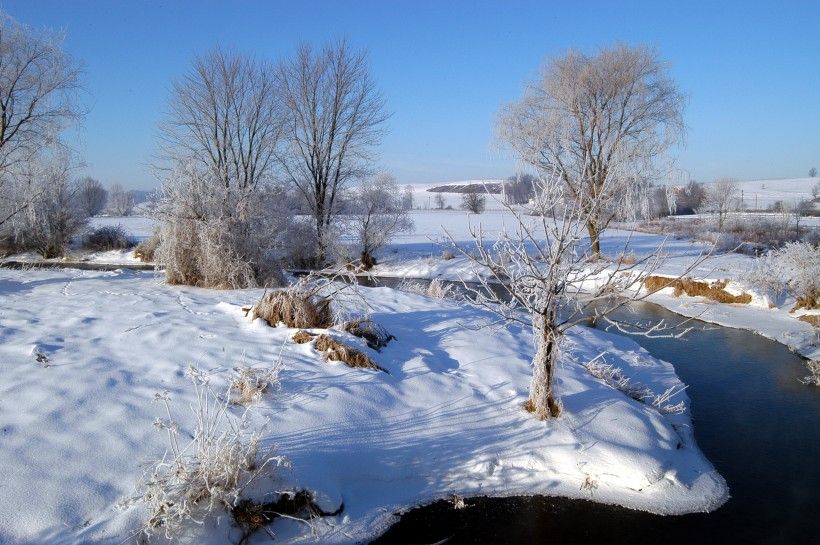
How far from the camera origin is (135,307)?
8.66 meters

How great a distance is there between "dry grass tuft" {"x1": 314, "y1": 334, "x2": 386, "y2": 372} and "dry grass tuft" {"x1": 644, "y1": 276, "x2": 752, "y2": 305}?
1112cm

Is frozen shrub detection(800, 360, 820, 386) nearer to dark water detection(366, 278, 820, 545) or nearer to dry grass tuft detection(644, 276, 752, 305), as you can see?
dark water detection(366, 278, 820, 545)

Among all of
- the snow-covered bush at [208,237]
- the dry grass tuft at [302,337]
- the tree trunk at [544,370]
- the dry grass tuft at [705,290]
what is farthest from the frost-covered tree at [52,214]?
the tree trunk at [544,370]

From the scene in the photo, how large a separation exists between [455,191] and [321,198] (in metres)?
75.0

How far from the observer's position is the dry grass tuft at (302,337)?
724cm

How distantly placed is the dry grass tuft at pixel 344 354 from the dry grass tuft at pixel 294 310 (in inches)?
28.8

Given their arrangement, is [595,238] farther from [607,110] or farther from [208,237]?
[607,110]

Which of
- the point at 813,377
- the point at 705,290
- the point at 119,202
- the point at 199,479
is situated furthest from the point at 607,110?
the point at 119,202

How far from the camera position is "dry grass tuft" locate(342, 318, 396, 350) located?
7688mm

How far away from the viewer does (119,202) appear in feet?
218

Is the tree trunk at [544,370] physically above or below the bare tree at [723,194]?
below

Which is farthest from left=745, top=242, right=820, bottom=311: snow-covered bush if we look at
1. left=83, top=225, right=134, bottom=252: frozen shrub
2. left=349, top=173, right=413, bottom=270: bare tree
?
left=83, top=225, right=134, bottom=252: frozen shrub

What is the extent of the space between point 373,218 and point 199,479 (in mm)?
22073

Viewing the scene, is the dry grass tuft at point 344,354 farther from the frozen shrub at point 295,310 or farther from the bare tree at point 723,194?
the bare tree at point 723,194
